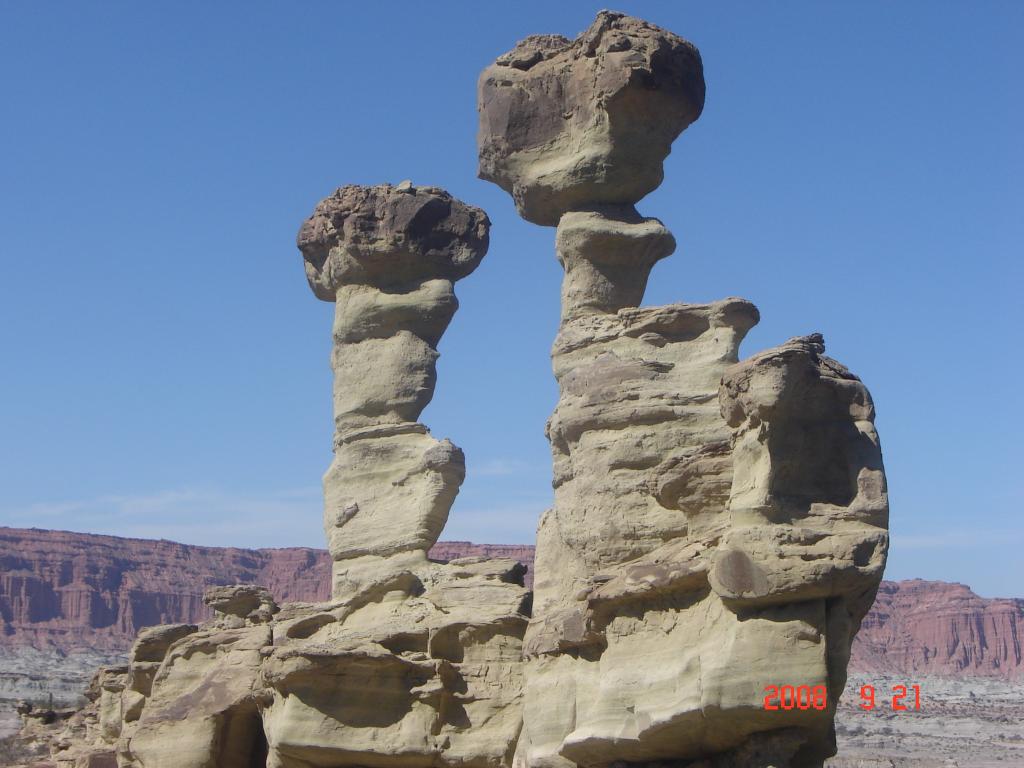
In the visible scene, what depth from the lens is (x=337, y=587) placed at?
76.8ft

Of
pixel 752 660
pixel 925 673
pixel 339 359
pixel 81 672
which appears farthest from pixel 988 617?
pixel 752 660

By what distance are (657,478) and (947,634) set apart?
114m

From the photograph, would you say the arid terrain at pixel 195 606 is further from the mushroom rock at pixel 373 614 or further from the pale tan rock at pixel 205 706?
the pale tan rock at pixel 205 706

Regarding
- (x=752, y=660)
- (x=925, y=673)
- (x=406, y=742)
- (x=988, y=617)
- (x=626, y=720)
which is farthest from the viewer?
(x=988, y=617)

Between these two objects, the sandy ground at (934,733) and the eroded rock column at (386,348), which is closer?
the eroded rock column at (386,348)

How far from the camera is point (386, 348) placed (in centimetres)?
2466

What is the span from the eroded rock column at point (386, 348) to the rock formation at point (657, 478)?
145 inches

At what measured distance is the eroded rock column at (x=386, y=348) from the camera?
23.5m

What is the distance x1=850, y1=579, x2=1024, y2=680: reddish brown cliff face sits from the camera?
4793 inches

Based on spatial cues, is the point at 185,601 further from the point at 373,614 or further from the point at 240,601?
the point at 373,614

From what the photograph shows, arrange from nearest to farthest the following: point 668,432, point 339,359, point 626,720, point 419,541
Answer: point 626,720 < point 668,432 < point 419,541 < point 339,359

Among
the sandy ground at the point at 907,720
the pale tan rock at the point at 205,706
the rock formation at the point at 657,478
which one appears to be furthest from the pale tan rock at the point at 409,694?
the sandy ground at the point at 907,720

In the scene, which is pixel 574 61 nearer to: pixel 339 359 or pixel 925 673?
pixel 339 359

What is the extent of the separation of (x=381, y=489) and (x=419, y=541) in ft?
4.25
